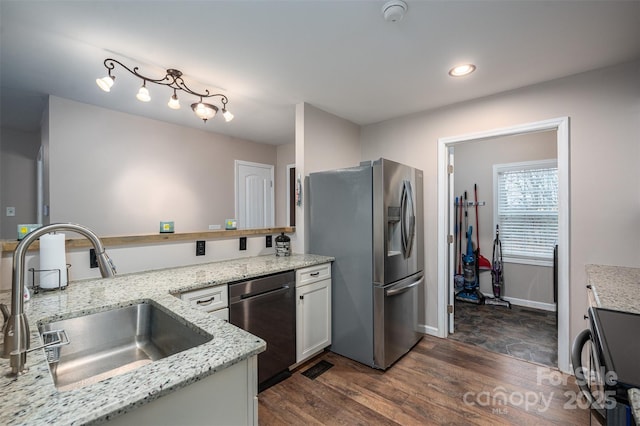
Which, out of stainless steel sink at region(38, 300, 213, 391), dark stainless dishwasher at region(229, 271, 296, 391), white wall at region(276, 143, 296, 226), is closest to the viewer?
stainless steel sink at region(38, 300, 213, 391)

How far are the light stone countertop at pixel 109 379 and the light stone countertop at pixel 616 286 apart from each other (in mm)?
1624

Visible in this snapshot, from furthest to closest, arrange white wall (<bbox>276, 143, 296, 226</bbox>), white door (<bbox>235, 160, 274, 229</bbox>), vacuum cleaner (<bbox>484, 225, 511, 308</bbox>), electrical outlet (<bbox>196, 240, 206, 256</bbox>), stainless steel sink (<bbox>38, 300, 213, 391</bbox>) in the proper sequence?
1. white wall (<bbox>276, 143, 296, 226</bbox>)
2. white door (<bbox>235, 160, 274, 229</bbox>)
3. vacuum cleaner (<bbox>484, 225, 511, 308</bbox>)
4. electrical outlet (<bbox>196, 240, 206, 256</bbox>)
5. stainless steel sink (<bbox>38, 300, 213, 391</bbox>)

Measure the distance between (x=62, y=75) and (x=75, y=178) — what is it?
41.2 inches

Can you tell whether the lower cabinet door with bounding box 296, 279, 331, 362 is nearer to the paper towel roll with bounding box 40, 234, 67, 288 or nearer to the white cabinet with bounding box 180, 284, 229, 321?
the white cabinet with bounding box 180, 284, 229, 321

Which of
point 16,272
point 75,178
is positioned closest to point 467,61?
point 16,272

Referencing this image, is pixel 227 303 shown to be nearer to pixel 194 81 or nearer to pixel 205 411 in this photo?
pixel 205 411

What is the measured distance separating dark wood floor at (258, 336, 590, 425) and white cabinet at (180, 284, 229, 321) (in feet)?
2.45

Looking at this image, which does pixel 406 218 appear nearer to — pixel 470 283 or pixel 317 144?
pixel 317 144

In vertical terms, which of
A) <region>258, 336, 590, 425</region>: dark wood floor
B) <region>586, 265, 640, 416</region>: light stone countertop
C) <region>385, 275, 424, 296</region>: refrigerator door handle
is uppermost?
<region>586, 265, 640, 416</region>: light stone countertop

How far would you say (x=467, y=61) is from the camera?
6.86 feet

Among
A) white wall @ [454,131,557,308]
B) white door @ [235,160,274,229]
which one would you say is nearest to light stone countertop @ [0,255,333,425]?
white door @ [235,160,274,229]

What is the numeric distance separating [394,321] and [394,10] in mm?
2297

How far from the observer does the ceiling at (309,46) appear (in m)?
1.56

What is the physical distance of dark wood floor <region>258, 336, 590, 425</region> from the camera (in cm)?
180
